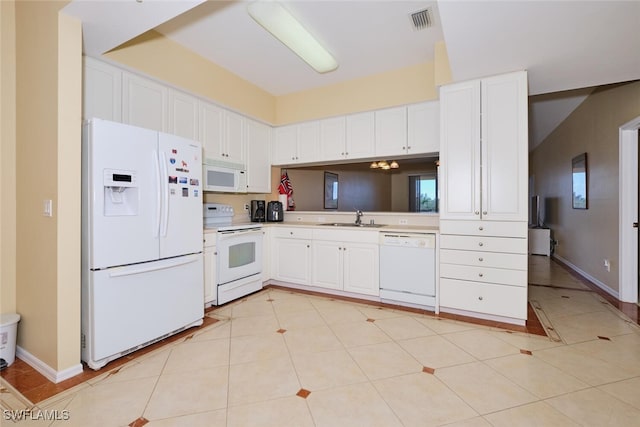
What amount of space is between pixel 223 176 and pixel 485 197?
9.60 feet

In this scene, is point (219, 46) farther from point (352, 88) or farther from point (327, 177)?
point (327, 177)

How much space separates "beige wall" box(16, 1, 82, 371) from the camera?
1923 mm

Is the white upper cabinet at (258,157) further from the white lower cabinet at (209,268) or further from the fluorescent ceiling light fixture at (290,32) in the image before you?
the fluorescent ceiling light fixture at (290,32)

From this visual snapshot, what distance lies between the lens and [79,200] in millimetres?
1998

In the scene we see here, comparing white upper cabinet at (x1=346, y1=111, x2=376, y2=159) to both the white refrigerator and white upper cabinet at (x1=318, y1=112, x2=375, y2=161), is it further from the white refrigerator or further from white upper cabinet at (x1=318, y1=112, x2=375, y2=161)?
the white refrigerator

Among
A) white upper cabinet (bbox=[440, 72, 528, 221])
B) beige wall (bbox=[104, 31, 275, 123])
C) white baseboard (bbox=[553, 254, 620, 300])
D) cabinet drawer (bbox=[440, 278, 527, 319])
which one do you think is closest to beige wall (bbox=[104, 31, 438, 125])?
beige wall (bbox=[104, 31, 275, 123])

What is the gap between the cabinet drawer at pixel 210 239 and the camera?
3121 mm

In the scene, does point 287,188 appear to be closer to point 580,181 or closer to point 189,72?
point 189,72

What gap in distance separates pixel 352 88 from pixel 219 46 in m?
1.71

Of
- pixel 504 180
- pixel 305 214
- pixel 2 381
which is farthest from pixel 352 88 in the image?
pixel 2 381

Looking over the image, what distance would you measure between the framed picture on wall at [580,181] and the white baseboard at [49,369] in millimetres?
6381

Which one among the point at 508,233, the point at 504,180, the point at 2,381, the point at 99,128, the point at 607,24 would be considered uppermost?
the point at 607,24

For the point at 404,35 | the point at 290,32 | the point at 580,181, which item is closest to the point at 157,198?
the point at 290,32

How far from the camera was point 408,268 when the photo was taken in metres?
3.25
